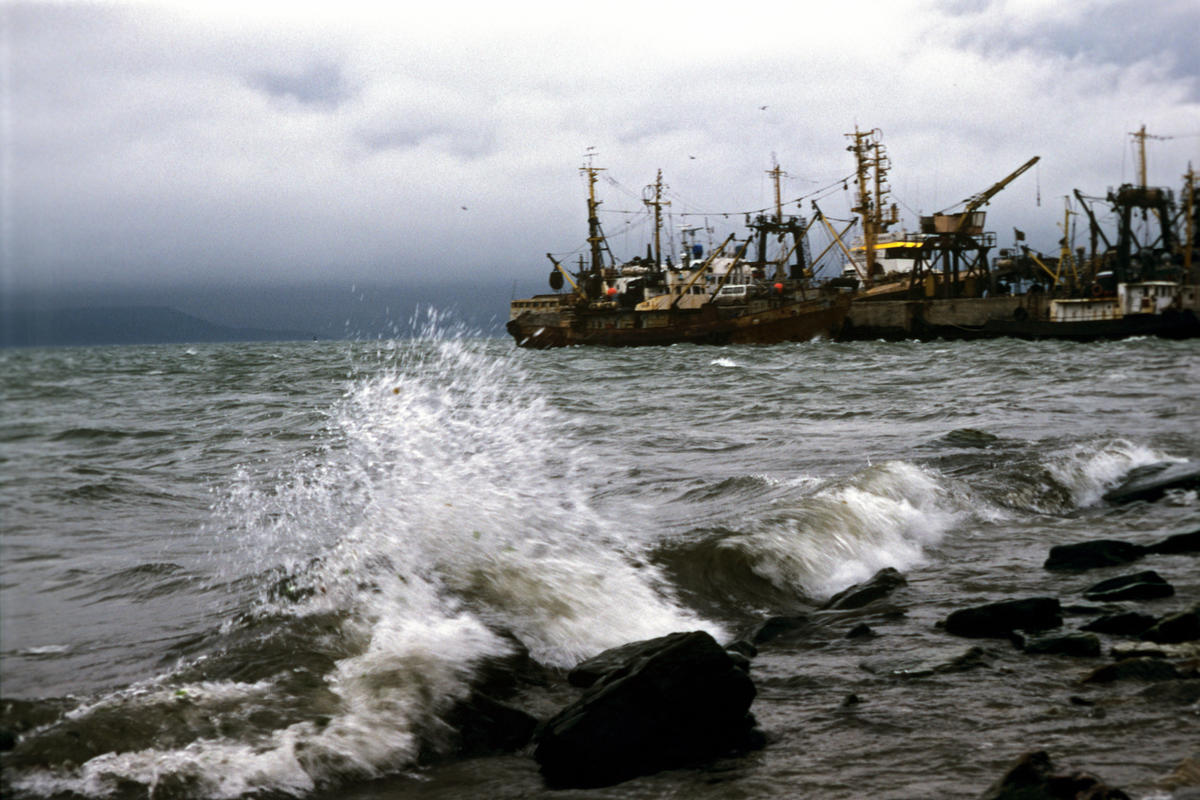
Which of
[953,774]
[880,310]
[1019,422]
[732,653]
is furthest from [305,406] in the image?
[880,310]

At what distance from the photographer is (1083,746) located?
4711 mm

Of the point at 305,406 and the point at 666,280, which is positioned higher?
the point at 666,280

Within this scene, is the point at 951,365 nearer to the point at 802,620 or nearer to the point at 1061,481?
the point at 1061,481

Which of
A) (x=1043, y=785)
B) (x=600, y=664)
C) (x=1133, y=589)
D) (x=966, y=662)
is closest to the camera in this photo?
(x=1043, y=785)

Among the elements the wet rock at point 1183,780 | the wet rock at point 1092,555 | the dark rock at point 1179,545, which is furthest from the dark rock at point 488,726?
the dark rock at point 1179,545

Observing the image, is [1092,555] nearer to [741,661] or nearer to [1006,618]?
[1006,618]

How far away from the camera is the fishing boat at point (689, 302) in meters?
69.8

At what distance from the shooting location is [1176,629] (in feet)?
20.7

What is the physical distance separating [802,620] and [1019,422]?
47.2 ft

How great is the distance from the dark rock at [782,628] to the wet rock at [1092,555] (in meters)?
2.76

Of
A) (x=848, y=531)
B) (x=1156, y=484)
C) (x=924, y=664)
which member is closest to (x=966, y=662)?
(x=924, y=664)

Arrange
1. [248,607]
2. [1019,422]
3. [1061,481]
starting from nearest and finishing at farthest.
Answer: [248,607], [1061,481], [1019,422]

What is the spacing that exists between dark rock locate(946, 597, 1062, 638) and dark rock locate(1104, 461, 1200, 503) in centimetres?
626

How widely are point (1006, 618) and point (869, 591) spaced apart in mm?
1520
